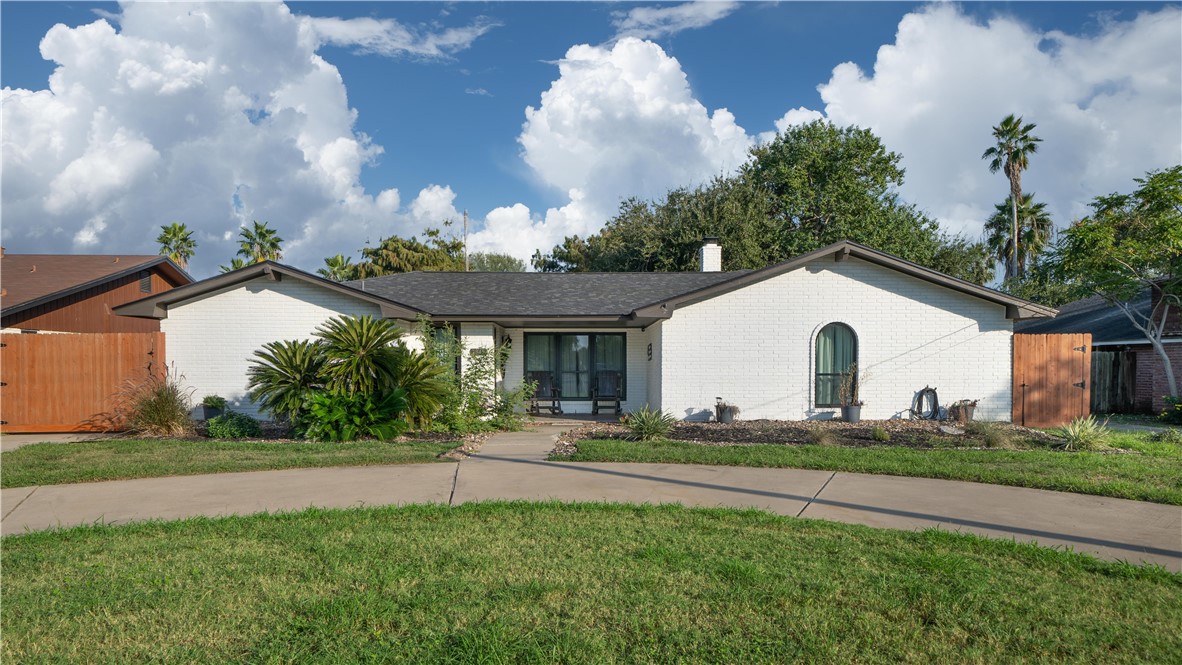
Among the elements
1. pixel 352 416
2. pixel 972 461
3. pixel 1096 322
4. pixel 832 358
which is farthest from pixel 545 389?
pixel 1096 322

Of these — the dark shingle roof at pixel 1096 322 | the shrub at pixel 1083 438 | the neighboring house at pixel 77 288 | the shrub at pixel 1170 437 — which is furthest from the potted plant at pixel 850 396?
the neighboring house at pixel 77 288

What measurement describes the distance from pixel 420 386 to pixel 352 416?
1250 mm

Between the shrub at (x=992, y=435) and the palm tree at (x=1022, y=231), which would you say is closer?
the shrub at (x=992, y=435)

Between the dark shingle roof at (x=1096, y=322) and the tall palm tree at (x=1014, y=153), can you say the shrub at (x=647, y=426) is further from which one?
the tall palm tree at (x=1014, y=153)

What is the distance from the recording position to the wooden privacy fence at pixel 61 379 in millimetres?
13797

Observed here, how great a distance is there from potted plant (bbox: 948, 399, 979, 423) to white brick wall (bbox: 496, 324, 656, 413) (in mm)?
6797

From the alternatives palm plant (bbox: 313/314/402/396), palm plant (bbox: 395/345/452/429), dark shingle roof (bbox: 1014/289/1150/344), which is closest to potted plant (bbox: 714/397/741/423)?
palm plant (bbox: 395/345/452/429)

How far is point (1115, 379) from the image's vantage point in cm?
1969

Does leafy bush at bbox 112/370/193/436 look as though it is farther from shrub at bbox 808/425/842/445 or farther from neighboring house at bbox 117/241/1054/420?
shrub at bbox 808/425/842/445

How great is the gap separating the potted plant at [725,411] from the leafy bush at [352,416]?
254 inches

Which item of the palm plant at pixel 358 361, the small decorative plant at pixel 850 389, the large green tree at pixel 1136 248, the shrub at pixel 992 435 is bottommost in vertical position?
the shrub at pixel 992 435

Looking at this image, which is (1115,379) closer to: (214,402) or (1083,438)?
(1083,438)

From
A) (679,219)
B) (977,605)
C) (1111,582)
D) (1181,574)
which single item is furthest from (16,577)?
(679,219)

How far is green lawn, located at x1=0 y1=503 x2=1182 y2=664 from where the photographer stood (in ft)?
12.7
